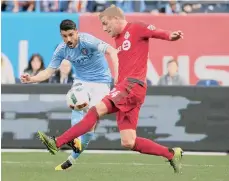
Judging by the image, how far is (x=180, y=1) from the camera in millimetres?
18891

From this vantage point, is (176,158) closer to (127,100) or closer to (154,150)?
(154,150)

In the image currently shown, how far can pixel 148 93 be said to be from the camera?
1579 centimetres

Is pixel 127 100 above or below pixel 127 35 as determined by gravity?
below

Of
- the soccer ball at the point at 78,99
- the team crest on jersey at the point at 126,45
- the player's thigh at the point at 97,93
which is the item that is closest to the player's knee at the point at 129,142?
the team crest on jersey at the point at 126,45

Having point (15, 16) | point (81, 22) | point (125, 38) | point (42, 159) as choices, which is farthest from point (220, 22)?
point (125, 38)

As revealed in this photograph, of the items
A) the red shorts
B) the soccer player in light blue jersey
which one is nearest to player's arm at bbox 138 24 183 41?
the red shorts

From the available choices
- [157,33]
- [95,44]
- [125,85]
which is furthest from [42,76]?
[157,33]

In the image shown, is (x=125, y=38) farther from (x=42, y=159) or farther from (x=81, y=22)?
(x=81, y=22)

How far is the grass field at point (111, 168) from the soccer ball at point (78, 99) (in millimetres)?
841

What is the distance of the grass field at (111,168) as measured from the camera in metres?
11.0

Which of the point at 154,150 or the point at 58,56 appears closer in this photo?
the point at 154,150

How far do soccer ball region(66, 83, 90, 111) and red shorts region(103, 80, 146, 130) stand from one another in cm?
159

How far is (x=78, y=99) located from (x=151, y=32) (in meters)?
2.12

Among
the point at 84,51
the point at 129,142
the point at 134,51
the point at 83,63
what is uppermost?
Answer: the point at 134,51
